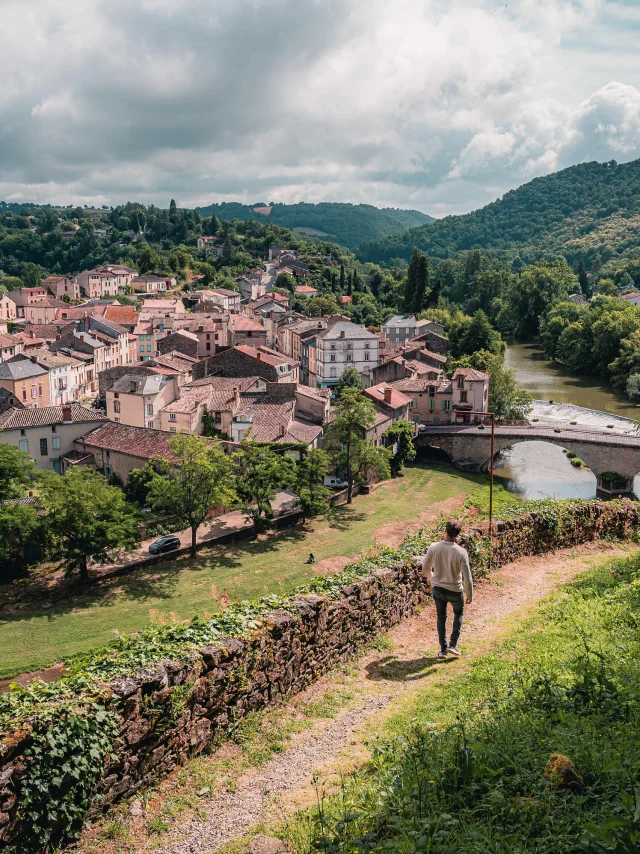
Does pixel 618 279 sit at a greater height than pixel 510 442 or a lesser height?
greater

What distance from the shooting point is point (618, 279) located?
161000 millimetres

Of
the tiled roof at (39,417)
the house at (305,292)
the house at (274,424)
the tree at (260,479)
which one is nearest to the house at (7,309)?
the house at (305,292)

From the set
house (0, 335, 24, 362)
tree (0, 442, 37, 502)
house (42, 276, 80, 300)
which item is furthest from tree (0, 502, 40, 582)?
house (42, 276, 80, 300)

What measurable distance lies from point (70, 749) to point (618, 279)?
173m

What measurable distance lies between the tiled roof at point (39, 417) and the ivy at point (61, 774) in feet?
142

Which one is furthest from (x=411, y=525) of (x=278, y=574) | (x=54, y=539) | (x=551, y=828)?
(x=551, y=828)

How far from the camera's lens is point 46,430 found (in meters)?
48.5

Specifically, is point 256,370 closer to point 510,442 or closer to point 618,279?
point 510,442

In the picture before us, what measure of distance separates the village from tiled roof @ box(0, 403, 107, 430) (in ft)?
0.33

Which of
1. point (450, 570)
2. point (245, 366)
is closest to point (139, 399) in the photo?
point (245, 366)

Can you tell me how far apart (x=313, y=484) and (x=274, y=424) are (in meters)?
8.28

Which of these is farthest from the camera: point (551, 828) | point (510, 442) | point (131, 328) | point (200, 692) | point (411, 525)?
point (131, 328)

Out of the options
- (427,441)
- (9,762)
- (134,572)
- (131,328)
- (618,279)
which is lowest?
(134,572)

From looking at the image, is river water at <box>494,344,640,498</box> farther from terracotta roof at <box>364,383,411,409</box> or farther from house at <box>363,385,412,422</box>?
terracotta roof at <box>364,383,411,409</box>
